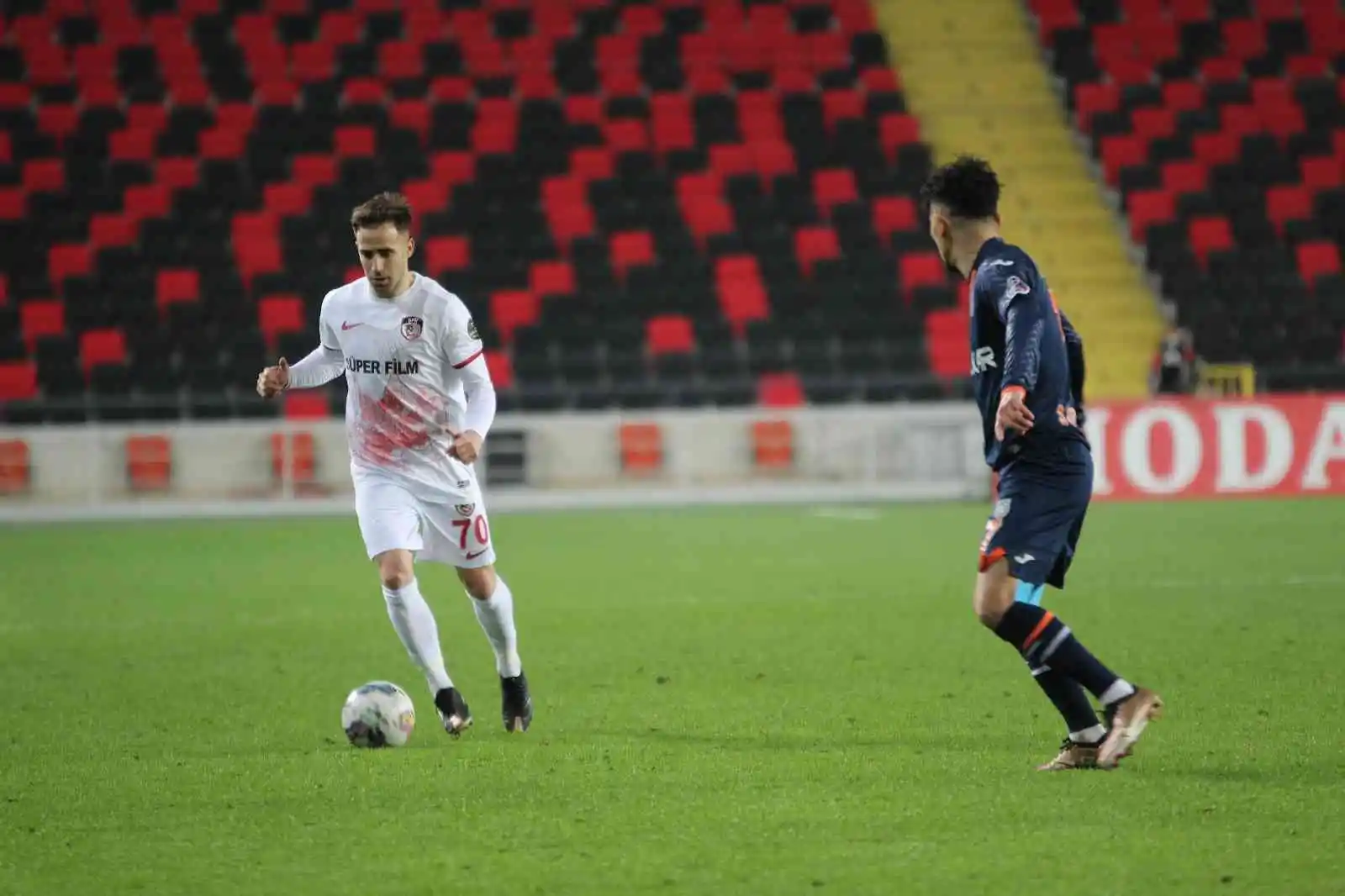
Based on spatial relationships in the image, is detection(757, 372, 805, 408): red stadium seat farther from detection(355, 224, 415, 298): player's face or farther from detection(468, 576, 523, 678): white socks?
detection(355, 224, 415, 298): player's face

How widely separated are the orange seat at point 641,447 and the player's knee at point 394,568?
44.2 feet

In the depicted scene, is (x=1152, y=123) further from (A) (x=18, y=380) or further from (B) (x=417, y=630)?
(B) (x=417, y=630)

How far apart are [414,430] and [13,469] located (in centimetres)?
1404

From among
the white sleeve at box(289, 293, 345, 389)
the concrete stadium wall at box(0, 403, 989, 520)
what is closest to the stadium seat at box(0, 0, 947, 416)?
the concrete stadium wall at box(0, 403, 989, 520)

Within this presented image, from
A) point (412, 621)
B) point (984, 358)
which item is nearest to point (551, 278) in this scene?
point (412, 621)

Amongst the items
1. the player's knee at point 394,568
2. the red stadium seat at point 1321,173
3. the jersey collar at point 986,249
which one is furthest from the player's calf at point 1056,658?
the red stadium seat at point 1321,173

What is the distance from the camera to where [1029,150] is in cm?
2828

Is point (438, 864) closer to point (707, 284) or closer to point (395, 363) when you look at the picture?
point (395, 363)

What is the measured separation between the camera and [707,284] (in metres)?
24.0

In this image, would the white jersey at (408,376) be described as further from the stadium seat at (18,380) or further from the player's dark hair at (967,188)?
the stadium seat at (18,380)

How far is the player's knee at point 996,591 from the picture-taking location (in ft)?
19.2

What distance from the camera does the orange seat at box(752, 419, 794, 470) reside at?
20.4m

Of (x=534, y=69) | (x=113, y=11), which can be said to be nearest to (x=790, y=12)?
(x=534, y=69)

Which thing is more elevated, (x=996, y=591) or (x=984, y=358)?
Answer: (x=984, y=358)
